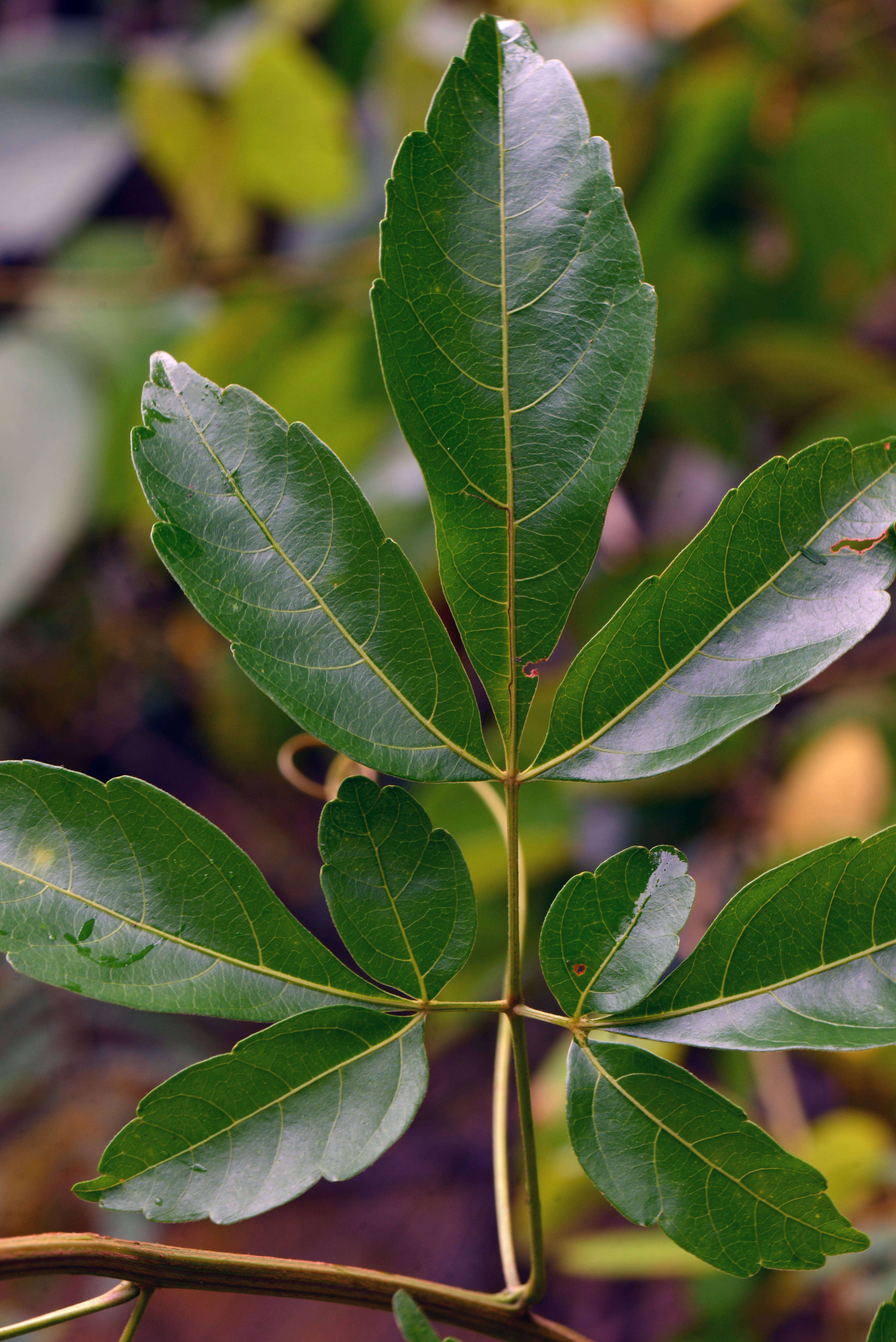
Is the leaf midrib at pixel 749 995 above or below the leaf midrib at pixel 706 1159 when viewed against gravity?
above

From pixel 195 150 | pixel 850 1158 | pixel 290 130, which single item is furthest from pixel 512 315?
pixel 195 150

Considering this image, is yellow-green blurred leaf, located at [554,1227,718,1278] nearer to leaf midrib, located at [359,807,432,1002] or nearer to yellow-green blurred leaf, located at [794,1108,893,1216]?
yellow-green blurred leaf, located at [794,1108,893,1216]

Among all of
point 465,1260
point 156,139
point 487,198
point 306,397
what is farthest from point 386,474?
point 465,1260

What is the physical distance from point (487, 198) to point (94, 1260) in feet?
0.72

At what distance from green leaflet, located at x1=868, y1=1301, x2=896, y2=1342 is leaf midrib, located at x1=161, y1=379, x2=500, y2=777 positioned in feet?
0.44

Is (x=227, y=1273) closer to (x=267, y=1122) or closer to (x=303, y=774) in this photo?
(x=267, y=1122)

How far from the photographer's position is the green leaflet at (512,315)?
21 cm

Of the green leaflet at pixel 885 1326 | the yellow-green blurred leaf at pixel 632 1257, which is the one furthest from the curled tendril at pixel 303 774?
the yellow-green blurred leaf at pixel 632 1257

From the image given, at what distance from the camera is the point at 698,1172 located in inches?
8.1

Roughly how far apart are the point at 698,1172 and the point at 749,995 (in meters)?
0.04

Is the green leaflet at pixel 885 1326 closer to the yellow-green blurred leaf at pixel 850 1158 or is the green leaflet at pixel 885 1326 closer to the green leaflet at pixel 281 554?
the green leaflet at pixel 281 554

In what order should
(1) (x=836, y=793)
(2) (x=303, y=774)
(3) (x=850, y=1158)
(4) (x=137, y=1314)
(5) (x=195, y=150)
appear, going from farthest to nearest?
(5) (x=195, y=150)
(1) (x=836, y=793)
(3) (x=850, y=1158)
(2) (x=303, y=774)
(4) (x=137, y=1314)

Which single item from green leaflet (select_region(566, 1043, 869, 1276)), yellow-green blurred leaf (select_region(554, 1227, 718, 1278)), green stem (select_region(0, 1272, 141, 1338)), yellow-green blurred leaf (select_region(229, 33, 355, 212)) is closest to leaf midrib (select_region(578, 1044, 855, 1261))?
green leaflet (select_region(566, 1043, 869, 1276))

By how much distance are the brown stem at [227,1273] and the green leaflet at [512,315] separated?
0.46ft
